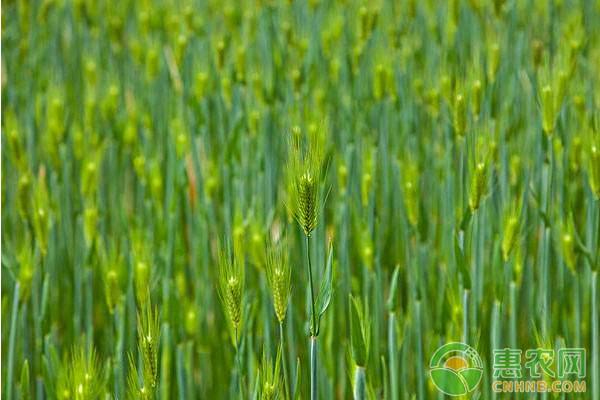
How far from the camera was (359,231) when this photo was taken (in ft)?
3.92

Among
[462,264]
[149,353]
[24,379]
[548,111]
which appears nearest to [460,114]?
[548,111]

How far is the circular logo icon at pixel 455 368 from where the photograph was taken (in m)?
0.98

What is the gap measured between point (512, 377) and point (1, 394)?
2.31 feet

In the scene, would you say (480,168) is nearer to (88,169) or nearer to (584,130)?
(584,130)

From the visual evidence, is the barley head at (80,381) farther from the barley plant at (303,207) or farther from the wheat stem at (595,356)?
the wheat stem at (595,356)

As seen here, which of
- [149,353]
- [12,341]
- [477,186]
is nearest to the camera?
[149,353]

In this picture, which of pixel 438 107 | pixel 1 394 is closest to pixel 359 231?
pixel 438 107

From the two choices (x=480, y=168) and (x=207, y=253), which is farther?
(x=207, y=253)

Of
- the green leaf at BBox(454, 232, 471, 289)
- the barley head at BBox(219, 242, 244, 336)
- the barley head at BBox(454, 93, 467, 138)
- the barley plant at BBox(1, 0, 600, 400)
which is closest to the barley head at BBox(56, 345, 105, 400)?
the barley plant at BBox(1, 0, 600, 400)

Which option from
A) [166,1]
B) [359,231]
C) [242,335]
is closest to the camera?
[242,335]

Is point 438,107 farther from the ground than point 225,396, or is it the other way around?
point 438,107

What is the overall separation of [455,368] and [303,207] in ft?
1.19

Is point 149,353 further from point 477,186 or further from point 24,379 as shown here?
point 477,186

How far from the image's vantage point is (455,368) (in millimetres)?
1003
